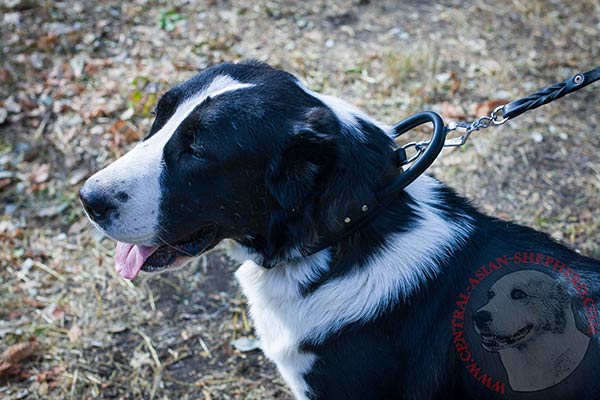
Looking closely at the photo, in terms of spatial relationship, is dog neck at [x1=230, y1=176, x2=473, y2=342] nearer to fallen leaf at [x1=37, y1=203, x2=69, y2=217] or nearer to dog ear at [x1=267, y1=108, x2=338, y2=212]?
dog ear at [x1=267, y1=108, x2=338, y2=212]

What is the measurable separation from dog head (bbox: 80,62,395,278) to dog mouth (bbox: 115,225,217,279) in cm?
5

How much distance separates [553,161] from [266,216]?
2860 millimetres

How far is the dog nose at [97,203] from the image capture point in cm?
226

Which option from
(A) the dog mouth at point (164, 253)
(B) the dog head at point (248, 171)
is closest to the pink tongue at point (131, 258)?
(A) the dog mouth at point (164, 253)

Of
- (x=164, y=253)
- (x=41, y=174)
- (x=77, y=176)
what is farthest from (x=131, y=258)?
(x=41, y=174)

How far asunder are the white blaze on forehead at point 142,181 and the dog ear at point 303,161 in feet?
1.02

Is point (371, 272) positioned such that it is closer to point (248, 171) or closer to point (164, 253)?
point (248, 171)

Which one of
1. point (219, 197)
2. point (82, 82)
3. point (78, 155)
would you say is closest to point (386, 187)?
point (219, 197)

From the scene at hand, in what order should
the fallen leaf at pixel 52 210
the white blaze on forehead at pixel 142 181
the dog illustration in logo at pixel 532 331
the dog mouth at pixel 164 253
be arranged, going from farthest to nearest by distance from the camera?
the fallen leaf at pixel 52 210
the dog mouth at pixel 164 253
the white blaze on forehead at pixel 142 181
the dog illustration in logo at pixel 532 331

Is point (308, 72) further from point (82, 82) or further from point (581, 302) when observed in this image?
point (581, 302)

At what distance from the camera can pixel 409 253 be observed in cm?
228

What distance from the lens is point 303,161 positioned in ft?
7.23

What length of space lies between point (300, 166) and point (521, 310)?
0.92 m

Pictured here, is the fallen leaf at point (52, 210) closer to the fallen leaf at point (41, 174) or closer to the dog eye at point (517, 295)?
the fallen leaf at point (41, 174)
